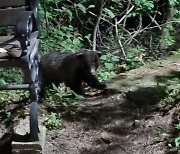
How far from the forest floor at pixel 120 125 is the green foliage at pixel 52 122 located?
0.05m

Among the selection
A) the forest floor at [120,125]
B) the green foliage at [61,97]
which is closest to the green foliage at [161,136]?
the forest floor at [120,125]

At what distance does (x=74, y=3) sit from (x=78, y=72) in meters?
2.80

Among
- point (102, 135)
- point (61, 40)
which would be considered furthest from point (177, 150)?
point (61, 40)

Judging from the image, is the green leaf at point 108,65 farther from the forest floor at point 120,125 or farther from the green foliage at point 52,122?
the green foliage at point 52,122

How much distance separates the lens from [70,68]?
628 centimetres

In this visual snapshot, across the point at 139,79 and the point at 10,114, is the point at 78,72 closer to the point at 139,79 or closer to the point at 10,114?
the point at 139,79

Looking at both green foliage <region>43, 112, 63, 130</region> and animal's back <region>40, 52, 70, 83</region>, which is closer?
green foliage <region>43, 112, 63, 130</region>

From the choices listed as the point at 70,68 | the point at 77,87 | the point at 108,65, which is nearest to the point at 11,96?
the point at 77,87

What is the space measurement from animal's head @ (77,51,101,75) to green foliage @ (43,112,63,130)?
212 centimetres

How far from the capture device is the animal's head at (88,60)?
6.25m

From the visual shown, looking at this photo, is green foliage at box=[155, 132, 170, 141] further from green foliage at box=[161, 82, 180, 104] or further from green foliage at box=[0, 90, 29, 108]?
green foliage at box=[0, 90, 29, 108]

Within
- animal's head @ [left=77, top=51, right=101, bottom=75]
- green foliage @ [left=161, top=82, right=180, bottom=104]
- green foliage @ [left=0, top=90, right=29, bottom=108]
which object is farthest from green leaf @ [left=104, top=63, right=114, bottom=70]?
green foliage @ [left=161, top=82, right=180, bottom=104]

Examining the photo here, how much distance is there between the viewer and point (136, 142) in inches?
154

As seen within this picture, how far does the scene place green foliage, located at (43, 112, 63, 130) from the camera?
13.4 ft
